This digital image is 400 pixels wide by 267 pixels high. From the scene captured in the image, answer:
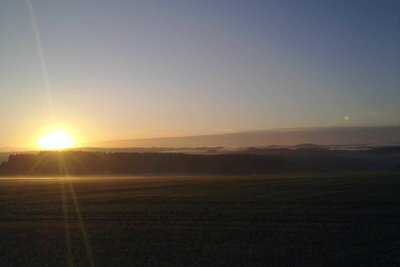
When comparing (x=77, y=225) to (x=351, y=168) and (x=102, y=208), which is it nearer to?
(x=102, y=208)

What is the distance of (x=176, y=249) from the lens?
16703 millimetres

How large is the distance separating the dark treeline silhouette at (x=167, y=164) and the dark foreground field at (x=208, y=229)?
2028 inches

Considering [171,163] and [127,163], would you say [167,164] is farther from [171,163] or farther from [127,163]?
[127,163]

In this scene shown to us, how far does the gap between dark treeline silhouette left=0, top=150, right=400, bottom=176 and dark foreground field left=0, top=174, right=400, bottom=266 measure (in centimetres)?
5152

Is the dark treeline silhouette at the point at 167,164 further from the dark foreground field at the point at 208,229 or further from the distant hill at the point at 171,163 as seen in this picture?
the dark foreground field at the point at 208,229

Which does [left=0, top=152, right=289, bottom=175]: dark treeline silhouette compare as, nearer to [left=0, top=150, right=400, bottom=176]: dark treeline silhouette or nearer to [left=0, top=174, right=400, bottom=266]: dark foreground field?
[left=0, top=150, right=400, bottom=176]: dark treeline silhouette

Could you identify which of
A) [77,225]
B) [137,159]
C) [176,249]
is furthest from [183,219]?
[137,159]

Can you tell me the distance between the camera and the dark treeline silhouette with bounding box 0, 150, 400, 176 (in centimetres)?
8341

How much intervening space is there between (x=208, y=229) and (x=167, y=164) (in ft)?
239

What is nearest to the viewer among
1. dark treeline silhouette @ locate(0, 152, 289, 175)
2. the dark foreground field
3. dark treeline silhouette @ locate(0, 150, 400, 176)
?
the dark foreground field

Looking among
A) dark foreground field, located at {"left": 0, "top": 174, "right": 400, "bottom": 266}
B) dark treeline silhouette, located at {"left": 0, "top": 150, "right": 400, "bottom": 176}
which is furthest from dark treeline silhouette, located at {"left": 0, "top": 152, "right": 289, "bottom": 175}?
dark foreground field, located at {"left": 0, "top": 174, "right": 400, "bottom": 266}

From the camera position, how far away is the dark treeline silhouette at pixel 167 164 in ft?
274

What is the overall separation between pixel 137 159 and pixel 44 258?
77539 mm

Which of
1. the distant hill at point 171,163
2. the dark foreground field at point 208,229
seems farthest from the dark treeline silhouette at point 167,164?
the dark foreground field at point 208,229
